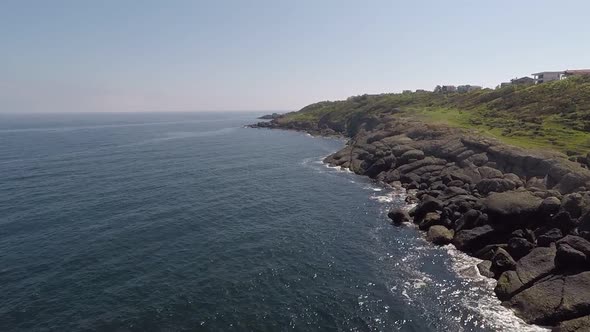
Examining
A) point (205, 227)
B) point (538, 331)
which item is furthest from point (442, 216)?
point (205, 227)

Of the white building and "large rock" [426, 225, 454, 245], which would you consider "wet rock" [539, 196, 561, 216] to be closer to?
"large rock" [426, 225, 454, 245]

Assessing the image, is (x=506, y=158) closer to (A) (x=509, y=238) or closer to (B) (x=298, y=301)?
(A) (x=509, y=238)

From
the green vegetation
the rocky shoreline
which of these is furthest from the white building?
the rocky shoreline

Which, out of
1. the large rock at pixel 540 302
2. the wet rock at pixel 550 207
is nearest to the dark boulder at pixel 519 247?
the wet rock at pixel 550 207

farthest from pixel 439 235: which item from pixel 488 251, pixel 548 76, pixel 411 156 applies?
pixel 548 76

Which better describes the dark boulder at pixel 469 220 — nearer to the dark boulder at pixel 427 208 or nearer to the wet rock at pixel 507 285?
the dark boulder at pixel 427 208

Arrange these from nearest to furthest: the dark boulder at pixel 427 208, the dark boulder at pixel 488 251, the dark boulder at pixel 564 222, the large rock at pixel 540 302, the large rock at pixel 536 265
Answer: the large rock at pixel 540 302 → the large rock at pixel 536 265 → the dark boulder at pixel 488 251 → the dark boulder at pixel 564 222 → the dark boulder at pixel 427 208
